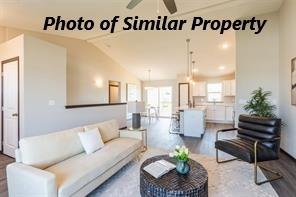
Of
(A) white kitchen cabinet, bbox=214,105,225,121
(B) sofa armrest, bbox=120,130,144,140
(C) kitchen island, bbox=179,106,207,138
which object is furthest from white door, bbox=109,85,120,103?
(A) white kitchen cabinet, bbox=214,105,225,121

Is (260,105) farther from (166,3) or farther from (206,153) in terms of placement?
(166,3)

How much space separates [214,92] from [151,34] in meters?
4.97

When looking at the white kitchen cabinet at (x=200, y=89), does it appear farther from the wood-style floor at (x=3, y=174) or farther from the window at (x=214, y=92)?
the wood-style floor at (x=3, y=174)

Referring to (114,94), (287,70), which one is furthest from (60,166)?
(114,94)

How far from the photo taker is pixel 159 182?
1825 mm

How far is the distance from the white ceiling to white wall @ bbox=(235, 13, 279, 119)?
0.50 m

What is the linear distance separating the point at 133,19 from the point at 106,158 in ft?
11.9

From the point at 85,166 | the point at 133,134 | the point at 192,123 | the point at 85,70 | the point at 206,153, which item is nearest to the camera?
the point at 85,166

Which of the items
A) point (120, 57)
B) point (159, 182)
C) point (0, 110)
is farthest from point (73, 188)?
point (120, 57)

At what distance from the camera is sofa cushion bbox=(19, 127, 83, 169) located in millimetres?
2020

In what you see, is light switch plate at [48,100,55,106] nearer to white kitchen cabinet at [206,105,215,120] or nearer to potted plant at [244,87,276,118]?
potted plant at [244,87,276,118]

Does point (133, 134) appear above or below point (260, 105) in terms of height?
below

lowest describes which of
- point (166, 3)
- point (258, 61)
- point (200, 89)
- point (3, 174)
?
point (3, 174)

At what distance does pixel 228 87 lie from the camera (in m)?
8.06
